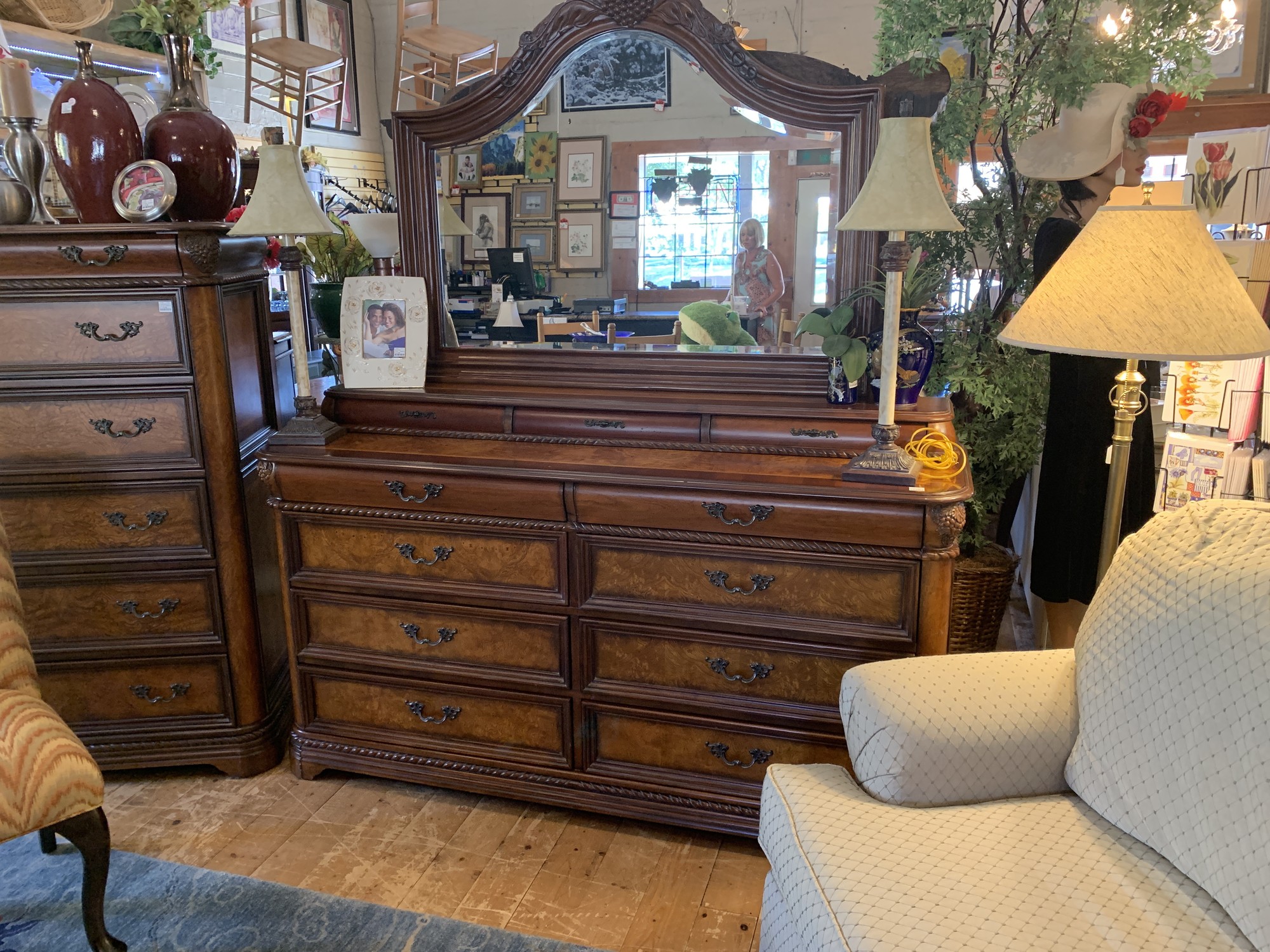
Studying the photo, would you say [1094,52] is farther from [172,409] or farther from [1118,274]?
[172,409]

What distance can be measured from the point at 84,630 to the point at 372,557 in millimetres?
873

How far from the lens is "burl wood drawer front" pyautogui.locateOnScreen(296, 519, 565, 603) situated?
7.57 ft

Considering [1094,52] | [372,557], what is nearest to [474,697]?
[372,557]

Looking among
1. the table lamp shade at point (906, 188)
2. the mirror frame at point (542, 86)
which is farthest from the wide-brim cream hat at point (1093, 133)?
the table lamp shade at point (906, 188)

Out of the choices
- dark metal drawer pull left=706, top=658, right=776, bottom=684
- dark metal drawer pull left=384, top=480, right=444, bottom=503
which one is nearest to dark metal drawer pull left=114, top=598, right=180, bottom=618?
dark metal drawer pull left=384, top=480, right=444, bottom=503

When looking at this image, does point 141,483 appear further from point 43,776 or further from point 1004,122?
point 1004,122

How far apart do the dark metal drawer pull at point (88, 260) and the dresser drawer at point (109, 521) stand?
22.7 inches

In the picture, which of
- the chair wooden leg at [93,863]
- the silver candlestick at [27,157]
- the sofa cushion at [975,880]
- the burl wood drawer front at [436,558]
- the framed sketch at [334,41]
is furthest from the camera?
the framed sketch at [334,41]

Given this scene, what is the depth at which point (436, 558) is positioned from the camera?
7.82 feet

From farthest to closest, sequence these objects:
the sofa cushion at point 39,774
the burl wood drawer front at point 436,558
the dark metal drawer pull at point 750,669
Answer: the burl wood drawer front at point 436,558
the dark metal drawer pull at point 750,669
the sofa cushion at point 39,774

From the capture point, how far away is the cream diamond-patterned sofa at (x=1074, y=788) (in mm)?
1313

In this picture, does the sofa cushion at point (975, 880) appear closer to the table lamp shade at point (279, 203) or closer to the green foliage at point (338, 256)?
the table lamp shade at point (279, 203)

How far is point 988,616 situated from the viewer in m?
2.72

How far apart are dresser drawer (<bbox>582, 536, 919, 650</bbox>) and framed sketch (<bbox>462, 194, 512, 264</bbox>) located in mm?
941
